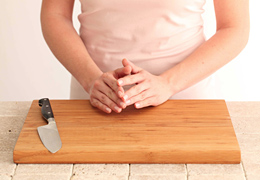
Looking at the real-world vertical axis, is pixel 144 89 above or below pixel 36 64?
above

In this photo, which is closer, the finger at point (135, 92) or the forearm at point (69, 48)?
the finger at point (135, 92)

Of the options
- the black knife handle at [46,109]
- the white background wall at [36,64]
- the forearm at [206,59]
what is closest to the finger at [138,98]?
the forearm at [206,59]

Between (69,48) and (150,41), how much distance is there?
250mm

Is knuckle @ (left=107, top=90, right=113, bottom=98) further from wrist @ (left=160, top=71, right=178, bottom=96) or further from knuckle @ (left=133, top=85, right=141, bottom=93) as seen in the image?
wrist @ (left=160, top=71, right=178, bottom=96)

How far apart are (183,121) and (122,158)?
20 centimetres

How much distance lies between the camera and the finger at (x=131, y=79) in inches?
47.1

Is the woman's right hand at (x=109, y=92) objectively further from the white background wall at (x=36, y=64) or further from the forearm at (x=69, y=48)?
the white background wall at (x=36, y=64)

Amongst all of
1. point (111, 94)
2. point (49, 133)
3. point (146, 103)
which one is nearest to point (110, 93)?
point (111, 94)

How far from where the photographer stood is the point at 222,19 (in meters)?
1.38

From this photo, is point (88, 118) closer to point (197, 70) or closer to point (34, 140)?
point (34, 140)

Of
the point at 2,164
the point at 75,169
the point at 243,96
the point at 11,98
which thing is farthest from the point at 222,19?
the point at 11,98

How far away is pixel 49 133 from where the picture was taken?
110cm

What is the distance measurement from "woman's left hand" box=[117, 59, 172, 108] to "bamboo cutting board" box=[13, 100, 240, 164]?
0.08ft

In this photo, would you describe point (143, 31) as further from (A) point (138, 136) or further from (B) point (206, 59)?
(A) point (138, 136)
